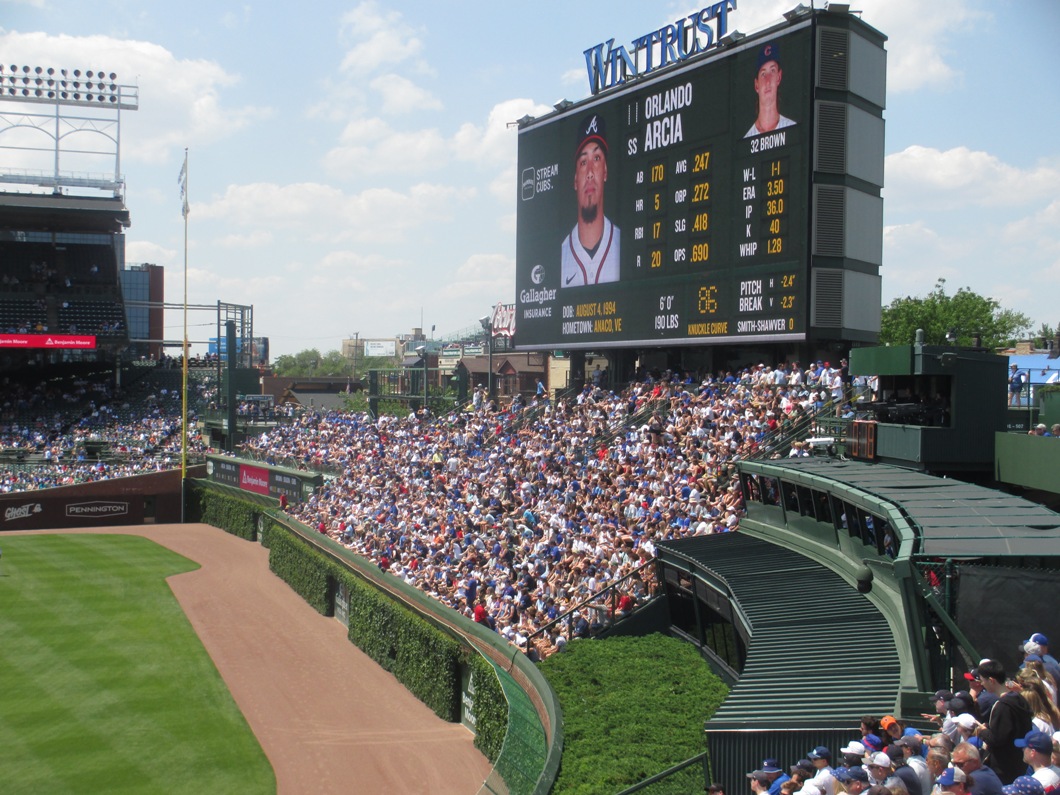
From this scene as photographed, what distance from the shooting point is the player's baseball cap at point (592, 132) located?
2420cm

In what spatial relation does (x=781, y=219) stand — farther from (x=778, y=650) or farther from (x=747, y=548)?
(x=778, y=650)

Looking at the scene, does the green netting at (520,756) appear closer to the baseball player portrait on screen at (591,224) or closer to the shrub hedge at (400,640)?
the shrub hedge at (400,640)

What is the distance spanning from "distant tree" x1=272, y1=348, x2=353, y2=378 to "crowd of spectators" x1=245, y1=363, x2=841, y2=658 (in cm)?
10651

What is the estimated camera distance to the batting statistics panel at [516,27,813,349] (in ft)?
64.4

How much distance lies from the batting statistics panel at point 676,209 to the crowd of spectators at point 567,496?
1561 mm

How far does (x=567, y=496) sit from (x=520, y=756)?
8.98 meters

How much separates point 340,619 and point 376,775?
10.2m

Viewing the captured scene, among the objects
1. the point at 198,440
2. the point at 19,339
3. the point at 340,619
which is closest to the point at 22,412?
the point at 19,339

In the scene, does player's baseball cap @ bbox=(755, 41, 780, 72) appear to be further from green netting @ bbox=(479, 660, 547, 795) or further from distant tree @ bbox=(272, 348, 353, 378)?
distant tree @ bbox=(272, 348, 353, 378)

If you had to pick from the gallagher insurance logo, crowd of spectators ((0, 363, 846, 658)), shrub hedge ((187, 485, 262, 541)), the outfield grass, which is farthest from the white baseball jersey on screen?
the gallagher insurance logo

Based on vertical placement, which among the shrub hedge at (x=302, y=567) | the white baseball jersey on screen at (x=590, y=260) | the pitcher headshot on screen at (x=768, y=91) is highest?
the pitcher headshot on screen at (x=768, y=91)

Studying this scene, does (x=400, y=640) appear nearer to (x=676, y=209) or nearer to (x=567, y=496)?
(x=567, y=496)

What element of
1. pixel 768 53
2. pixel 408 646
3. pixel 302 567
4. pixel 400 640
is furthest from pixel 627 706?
pixel 302 567

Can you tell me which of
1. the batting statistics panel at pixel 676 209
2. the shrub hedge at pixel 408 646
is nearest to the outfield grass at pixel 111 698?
the shrub hedge at pixel 408 646
